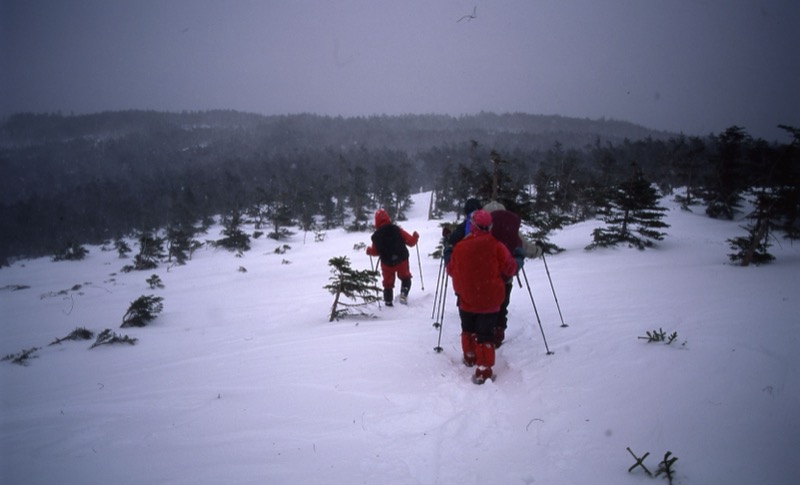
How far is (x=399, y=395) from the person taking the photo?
3777 mm

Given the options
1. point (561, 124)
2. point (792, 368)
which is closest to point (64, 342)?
point (792, 368)

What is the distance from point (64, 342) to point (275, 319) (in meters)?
4.73

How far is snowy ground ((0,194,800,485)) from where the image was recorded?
106 inches

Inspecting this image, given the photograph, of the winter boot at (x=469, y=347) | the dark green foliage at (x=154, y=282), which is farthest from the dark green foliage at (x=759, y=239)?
the dark green foliage at (x=154, y=282)

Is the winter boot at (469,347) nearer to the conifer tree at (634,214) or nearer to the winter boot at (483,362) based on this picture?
the winter boot at (483,362)

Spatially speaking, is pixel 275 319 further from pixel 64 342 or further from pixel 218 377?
pixel 64 342

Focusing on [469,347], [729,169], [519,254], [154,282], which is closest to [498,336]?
[469,347]

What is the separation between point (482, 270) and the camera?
4.11m

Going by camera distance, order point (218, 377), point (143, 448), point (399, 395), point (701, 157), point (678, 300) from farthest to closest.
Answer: point (701, 157) < point (678, 300) < point (218, 377) < point (399, 395) < point (143, 448)

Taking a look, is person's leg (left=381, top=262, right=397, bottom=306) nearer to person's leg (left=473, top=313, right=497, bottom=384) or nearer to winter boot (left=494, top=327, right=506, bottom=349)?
winter boot (left=494, top=327, right=506, bottom=349)

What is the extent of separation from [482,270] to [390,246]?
373 centimetres

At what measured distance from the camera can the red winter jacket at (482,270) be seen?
411 centimetres

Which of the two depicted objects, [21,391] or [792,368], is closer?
[792,368]

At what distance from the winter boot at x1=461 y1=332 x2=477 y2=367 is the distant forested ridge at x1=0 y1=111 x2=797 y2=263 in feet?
18.2
